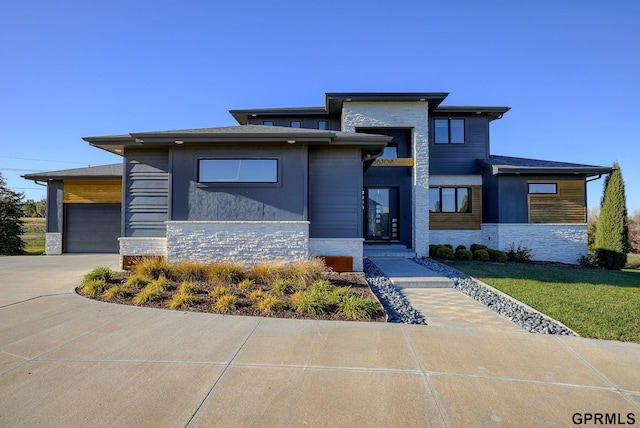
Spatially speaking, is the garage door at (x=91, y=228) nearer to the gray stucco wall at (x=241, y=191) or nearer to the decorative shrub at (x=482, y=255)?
the gray stucco wall at (x=241, y=191)

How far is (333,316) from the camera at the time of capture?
5.25 m

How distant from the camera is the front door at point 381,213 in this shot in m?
14.4

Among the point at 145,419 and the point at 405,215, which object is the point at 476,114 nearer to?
the point at 405,215

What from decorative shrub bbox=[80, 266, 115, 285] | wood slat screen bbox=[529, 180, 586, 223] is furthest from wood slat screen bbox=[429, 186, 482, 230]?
decorative shrub bbox=[80, 266, 115, 285]

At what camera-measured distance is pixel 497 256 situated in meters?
13.0

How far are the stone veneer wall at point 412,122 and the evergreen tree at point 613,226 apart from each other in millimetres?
7510

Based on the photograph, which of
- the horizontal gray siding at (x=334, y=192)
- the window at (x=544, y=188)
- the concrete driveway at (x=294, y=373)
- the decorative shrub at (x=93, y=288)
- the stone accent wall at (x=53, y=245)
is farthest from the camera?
the window at (x=544, y=188)

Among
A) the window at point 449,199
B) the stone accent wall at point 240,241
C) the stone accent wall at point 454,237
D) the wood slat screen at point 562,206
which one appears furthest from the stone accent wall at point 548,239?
the stone accent wall at point 240,241

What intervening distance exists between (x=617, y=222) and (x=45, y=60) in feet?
72.5

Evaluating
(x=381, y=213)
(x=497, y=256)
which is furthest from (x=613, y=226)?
(x=381, y=213)

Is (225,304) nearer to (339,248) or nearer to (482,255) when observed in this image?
(339,248)

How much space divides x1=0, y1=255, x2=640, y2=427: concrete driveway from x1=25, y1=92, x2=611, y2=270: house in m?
4.22

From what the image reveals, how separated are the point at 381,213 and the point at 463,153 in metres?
4.76

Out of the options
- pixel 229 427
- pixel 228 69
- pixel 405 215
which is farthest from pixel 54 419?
pixel 405 215
